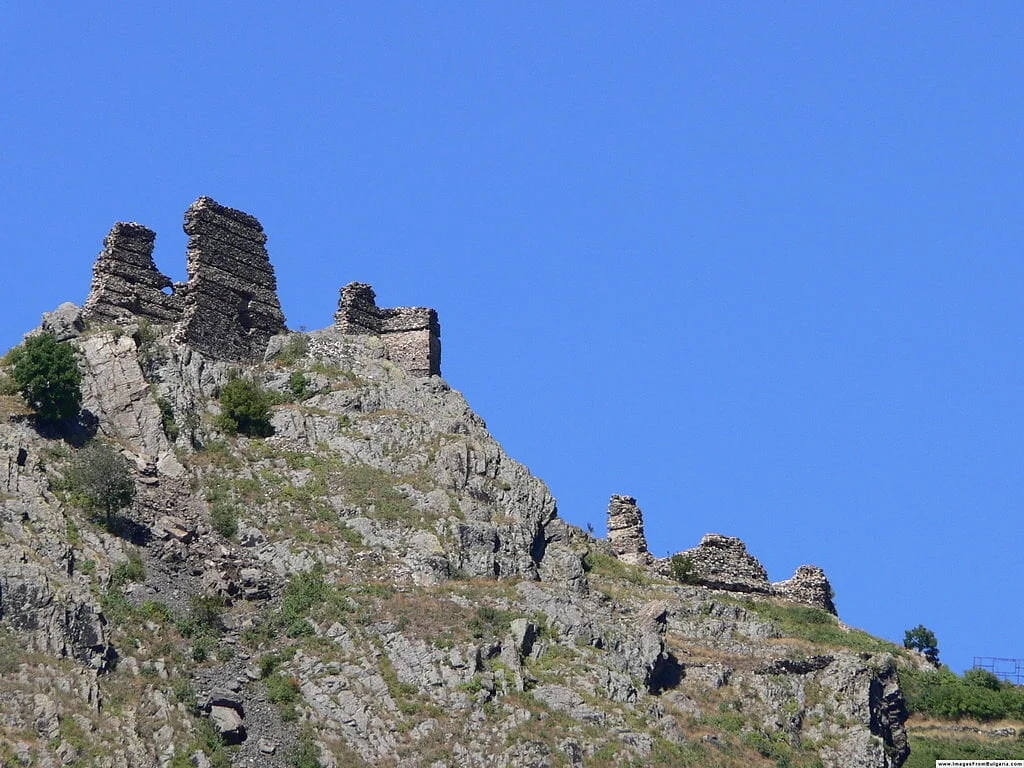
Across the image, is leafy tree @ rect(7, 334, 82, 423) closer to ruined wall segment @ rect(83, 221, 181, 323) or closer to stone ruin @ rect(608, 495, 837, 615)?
ruined wall segment @ rect(83, 221, 181, 323)

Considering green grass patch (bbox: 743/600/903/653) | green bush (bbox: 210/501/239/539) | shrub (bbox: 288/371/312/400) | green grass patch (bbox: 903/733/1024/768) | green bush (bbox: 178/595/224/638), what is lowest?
green grass patch (bbox: 903/733/1024/768)

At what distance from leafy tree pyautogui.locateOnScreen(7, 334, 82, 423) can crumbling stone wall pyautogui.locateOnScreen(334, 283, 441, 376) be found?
14.4m

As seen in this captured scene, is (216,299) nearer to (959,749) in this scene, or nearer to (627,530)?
(627,530)

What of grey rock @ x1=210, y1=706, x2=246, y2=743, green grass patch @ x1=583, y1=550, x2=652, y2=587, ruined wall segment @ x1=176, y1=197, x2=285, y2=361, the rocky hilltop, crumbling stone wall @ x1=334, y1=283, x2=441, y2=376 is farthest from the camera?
crumbling stone wall @ x1=334, y1=283, x2=441, y2=376

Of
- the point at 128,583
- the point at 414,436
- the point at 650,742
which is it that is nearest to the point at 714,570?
the point at 414,436

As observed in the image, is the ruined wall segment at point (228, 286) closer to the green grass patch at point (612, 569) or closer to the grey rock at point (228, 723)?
the green grass patch at point (612, 569)

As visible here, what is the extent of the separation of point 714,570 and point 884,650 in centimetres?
627

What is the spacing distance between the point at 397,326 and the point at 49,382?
17.2m

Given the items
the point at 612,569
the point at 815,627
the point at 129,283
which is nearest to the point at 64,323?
the point at 129,283

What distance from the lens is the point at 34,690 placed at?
61344 millimetres

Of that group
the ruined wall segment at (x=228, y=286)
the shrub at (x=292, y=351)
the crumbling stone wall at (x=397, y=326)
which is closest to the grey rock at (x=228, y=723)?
the ruined wall segment at (x=228, y=286)

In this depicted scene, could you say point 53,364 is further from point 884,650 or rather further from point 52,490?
point 884,650

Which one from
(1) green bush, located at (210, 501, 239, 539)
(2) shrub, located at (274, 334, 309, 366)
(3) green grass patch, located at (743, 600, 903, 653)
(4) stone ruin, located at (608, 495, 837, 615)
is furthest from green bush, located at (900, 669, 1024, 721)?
(2) shrub, located at (274, 334, 309, 366)

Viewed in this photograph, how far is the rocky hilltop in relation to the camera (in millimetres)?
64438
